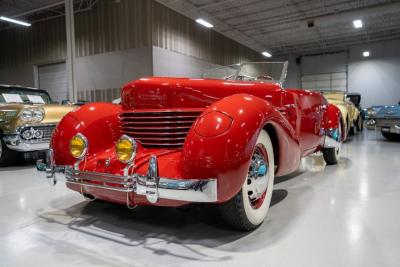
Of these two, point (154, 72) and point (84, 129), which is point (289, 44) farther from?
point (84, 129)

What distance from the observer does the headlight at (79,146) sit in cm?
228

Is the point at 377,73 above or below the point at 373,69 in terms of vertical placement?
below

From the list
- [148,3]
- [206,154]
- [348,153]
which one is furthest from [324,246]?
[148,3]

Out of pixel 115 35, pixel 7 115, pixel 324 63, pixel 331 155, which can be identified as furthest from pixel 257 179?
pixel 324 63

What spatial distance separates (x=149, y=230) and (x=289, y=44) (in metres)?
17.1

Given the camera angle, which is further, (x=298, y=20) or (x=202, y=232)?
(x=298, y=20)

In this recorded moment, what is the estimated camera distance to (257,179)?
215 centimetres

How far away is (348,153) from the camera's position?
5.67 metres

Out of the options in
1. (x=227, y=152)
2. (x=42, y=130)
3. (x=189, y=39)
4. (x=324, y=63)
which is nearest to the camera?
(x=227, y=152)

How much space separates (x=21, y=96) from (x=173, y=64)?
21.7 feet

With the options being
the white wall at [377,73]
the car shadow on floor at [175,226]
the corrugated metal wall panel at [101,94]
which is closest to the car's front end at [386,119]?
the car shadow on floor at [175,226]

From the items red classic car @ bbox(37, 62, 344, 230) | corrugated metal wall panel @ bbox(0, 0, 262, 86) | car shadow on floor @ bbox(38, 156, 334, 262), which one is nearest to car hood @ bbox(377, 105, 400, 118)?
red classic car @ bbox(37, 62, 344, 230)

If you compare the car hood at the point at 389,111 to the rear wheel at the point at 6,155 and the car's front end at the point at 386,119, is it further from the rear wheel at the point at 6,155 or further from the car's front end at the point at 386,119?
the rear wheel at the point at 6,155

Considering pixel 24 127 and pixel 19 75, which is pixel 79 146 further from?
pixel 19 75
